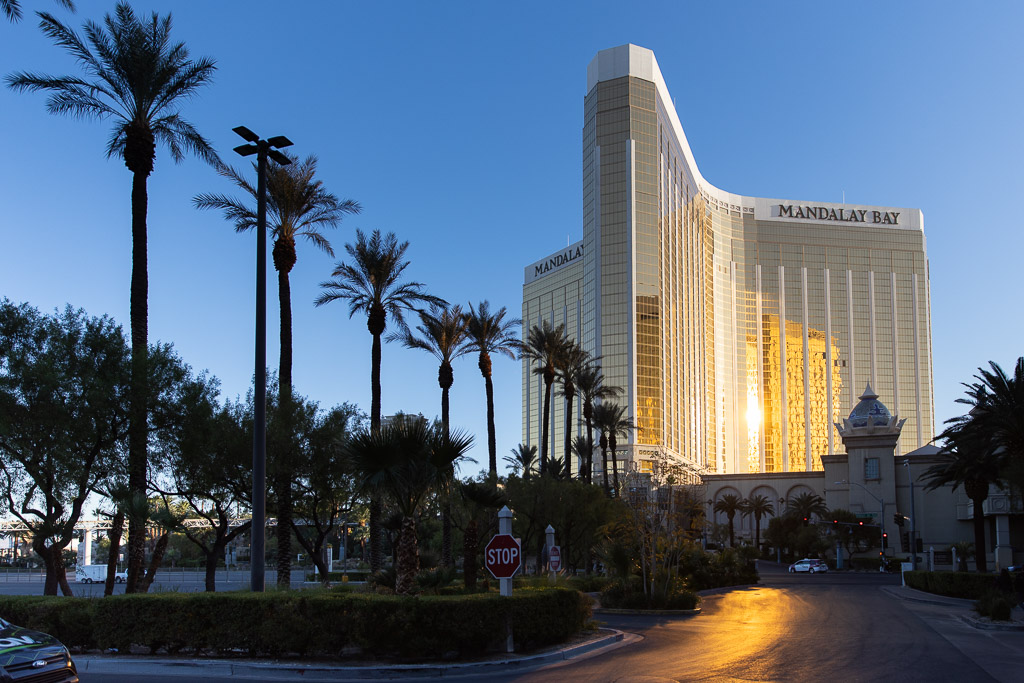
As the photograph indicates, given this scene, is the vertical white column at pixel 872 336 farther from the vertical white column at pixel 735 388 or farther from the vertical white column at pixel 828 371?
the vertical white column at pixel 735 388

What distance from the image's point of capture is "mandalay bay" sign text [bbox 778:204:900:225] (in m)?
193

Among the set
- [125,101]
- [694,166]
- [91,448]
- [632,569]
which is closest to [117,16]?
[125,101]

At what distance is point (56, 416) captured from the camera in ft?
75.7

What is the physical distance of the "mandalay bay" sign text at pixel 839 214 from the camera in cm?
19275

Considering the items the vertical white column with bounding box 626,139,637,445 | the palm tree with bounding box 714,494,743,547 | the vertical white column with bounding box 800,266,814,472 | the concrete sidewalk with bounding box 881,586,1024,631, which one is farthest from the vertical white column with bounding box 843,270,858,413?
the concrete sidewalk with bounding box 881,586,1024,631

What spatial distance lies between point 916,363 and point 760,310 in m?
35.6

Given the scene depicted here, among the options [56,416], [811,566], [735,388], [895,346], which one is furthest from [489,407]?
[895,346]

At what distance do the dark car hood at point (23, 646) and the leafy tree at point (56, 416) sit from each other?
1185cm

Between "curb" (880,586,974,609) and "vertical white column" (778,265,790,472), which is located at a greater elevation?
"vertical white column" (778,265,790,472)

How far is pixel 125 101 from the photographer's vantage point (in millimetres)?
25500

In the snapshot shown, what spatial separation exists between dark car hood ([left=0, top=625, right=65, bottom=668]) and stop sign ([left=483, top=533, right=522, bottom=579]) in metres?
8.19

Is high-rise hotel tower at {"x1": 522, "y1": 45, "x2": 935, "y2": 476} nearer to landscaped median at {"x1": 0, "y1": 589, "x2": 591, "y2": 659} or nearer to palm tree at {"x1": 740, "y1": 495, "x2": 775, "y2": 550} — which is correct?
palm tree at {"x1": 740, "y1": 495, "x2": 775, "y2": 550}

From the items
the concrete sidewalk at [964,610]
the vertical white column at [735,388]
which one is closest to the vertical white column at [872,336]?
the vertical white column at [735,388]

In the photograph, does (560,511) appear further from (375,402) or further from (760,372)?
(760,372)
